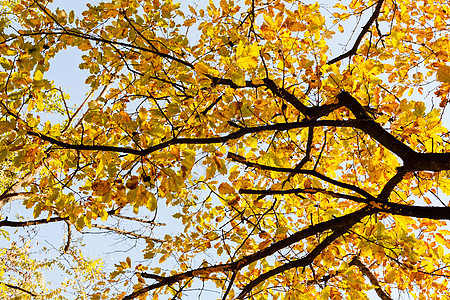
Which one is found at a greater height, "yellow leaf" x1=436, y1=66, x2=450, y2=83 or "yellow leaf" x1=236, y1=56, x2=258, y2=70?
"yellow leaf" x1=436, y1=66, x2=450, y2=83

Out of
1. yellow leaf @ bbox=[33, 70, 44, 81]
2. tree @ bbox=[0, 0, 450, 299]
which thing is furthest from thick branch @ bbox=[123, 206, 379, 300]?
yellow leaf @ bbox=[33, 70, 44, 81]

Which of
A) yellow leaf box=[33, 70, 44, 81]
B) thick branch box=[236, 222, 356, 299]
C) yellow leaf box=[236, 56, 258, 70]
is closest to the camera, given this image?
yellow leaf box=[236, 56, 258, 70]

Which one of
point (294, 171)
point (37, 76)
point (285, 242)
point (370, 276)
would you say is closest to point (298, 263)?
point (285, 242)

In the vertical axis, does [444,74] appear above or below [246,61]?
above

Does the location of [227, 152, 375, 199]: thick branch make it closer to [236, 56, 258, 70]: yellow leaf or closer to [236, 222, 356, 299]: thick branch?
[236, 222, 356, 299]: thick branch

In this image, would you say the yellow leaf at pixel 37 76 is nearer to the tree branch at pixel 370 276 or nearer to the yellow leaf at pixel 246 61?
the yellow leaf at pixel 246 61

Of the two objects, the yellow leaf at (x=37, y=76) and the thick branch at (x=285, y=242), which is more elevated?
the yellow leaf at (x=37, y=76)

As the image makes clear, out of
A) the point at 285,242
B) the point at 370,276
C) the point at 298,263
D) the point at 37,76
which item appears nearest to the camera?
the point at 37,76

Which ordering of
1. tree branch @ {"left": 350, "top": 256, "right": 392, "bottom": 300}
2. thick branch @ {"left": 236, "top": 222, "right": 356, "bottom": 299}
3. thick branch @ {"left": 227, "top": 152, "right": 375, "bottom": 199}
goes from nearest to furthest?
thick branch @ {"left": 227, "top": 152, "right": 375, "bottom": 199}, thick branch @ {"left": 236, "top": 222, "right": 356, "bottom": 299}, tree branch @ {"left": 350, "top": 256, "right": 392, "bottom": 300}

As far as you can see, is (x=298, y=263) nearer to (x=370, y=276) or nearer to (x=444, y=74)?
(x=444, y=74)

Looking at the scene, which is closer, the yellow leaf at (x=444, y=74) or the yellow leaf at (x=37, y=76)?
the yellow leaf at (x=444, y=74)

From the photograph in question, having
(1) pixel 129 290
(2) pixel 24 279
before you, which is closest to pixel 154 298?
(1) pixel 129 290

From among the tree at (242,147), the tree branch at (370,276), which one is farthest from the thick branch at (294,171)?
the tree branch at (370,276)

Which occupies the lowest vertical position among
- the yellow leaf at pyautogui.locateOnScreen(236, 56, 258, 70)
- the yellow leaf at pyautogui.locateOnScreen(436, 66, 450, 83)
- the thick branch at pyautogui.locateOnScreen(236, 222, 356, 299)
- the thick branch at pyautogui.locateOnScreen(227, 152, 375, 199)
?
the thick branch at pyautogui.locateOnScreen(236, 222, 356, 299)
